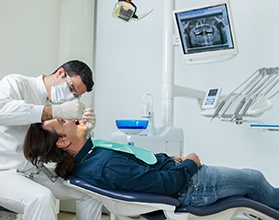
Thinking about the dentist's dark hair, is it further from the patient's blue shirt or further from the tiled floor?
the tiled floor

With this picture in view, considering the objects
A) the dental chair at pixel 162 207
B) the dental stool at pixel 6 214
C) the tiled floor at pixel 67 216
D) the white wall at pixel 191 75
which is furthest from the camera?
the tiled floor at pixel 67 216

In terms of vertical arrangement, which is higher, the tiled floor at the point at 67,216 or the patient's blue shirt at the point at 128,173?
the patient's blue shirt at the point at 128,173

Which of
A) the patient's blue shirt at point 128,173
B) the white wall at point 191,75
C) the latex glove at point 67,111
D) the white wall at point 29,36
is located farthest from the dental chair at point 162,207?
the white wall at point 29,36

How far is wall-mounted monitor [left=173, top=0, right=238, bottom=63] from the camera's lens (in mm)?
2055

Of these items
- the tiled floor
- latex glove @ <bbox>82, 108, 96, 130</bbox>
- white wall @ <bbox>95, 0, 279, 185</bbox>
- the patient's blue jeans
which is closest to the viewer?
the patient's blue jeans

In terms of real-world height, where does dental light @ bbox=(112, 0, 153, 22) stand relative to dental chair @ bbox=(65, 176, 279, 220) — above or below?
above

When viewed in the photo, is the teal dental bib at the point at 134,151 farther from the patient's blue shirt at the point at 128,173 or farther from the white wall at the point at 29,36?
the white wall at the point at 29,36

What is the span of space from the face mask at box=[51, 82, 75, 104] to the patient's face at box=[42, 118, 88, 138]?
0.26m

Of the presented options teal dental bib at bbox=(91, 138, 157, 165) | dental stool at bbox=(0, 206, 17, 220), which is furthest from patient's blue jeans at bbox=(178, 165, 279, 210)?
dental stool at bbox=(0, 206, 17, 220)

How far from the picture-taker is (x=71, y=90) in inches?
73.7

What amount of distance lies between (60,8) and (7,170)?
197 cm

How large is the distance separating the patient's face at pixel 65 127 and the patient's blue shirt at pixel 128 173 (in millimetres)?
109

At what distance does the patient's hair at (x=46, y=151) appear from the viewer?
155 cm

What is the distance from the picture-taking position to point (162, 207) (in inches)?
53.0
